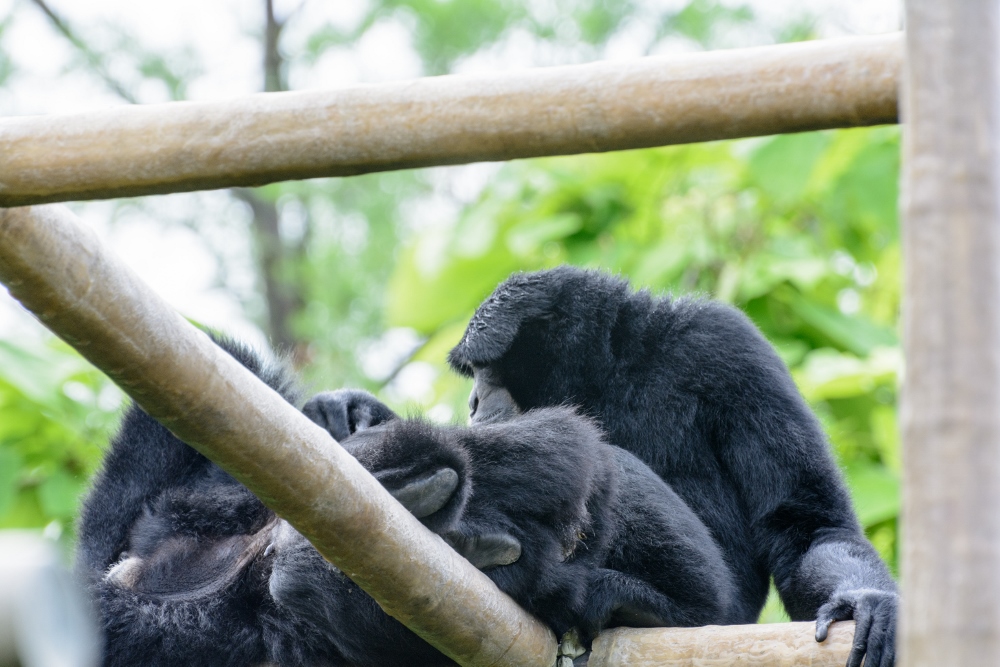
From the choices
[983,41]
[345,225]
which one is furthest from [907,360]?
[345,225]

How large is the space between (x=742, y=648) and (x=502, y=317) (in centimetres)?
158

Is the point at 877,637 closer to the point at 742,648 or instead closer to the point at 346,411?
the point at 742,648

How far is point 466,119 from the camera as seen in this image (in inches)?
71.1

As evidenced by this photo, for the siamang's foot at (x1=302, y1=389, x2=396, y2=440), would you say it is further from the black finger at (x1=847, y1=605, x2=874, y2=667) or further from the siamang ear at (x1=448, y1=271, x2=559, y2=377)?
the black finger at (x1=847, y1=605, x2=874, y2=667)

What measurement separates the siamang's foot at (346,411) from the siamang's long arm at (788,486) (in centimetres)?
111

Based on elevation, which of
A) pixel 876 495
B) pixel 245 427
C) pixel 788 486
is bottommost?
pixel 876 495

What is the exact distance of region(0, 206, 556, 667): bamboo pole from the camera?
1.55 meters

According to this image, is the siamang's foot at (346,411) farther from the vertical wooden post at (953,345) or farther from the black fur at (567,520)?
the vertical wooden post at (953,345)

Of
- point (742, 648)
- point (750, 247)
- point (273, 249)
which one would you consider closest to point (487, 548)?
point (742, 648)

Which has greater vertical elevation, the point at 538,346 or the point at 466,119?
the point at 466,119

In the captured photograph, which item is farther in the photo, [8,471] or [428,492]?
[8,471]

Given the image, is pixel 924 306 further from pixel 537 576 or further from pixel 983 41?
pixel 537 576

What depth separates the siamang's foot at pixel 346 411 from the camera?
9.85 ft

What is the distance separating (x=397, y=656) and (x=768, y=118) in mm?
1546
